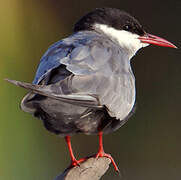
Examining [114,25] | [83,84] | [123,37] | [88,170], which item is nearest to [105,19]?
[114,25]

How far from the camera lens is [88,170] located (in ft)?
11.7

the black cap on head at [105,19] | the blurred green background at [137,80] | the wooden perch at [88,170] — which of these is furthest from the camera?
the blurred green background at [137,80]

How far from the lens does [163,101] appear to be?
608cm

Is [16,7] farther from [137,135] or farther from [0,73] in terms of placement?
[137,135]

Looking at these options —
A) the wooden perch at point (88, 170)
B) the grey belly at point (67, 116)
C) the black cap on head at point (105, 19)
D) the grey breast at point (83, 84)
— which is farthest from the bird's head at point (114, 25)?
the wooden perch at point (88, 170)

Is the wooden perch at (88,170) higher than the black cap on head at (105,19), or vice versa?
the black cap on head at (105,19)

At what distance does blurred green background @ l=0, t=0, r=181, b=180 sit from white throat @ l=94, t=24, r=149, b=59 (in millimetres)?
1527

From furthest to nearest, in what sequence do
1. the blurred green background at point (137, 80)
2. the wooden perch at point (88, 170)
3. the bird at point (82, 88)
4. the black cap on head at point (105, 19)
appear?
the blurred green background at point (137, 80), the black cap on head at point (105, 19), the wooden perch at point (88, 170), the bird at point (82, 88)

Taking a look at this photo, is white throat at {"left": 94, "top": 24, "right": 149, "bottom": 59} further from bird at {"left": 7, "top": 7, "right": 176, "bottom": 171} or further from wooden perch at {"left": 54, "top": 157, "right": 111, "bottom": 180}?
wooden perch at {"left": 54, "top": 157, "right": 111, "bottom": 180}

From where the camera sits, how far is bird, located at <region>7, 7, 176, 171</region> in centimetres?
331

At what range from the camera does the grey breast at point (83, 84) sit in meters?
3.35

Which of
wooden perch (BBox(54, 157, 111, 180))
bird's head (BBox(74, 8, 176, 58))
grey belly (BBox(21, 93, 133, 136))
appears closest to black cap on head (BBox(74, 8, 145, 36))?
bird's head (BBox(74, 8, 176, 58))

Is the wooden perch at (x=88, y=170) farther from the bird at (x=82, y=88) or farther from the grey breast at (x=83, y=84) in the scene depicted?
the grey breast at (x=83, y=84)

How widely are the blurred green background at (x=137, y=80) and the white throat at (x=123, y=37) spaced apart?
1.53 m
